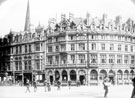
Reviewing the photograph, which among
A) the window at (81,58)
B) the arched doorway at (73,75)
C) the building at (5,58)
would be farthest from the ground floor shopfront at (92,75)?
the building at (5,58)

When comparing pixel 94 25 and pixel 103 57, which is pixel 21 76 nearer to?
pixel 103 57

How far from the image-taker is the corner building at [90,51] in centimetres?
3033

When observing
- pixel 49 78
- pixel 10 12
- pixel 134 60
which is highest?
pixel 10 12

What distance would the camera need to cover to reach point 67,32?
Answer: 30.5 meters

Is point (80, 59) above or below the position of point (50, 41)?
below

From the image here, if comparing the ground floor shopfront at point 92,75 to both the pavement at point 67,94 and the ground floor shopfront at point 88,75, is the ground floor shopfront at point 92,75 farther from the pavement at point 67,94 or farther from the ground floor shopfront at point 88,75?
the pavement at point 67,94

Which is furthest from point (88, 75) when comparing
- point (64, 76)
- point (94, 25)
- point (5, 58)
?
point (5, 58)

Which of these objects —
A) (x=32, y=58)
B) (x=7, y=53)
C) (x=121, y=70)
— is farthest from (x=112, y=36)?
(x=7, y=53)

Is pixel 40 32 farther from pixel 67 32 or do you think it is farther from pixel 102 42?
pixel 102 42

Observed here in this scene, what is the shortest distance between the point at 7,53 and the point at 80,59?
372 inches

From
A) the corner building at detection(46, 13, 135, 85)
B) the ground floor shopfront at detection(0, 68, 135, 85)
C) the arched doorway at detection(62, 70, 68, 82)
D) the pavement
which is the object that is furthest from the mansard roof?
the pavement

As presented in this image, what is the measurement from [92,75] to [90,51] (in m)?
2.69

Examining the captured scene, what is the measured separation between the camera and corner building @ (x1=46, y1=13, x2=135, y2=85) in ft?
99.5

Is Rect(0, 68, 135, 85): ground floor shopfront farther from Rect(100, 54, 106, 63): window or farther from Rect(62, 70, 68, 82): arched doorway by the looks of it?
Rect(100, 54, 106, 63): window
